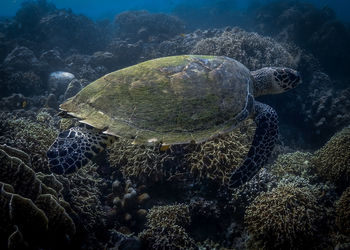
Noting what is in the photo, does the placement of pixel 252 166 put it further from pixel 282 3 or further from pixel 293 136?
pixel 282 3

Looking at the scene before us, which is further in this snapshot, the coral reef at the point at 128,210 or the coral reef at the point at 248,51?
the coral reef at the point at 248,51

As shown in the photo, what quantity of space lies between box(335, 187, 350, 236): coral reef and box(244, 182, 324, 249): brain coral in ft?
0.73

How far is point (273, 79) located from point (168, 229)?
3.44 m

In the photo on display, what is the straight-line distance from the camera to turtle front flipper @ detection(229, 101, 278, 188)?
Answer: 10.3 feet

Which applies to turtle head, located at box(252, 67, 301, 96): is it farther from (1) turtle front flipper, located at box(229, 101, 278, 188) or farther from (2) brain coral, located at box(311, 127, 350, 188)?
(2) brain coral, located at box(311, 127, 350, 188)

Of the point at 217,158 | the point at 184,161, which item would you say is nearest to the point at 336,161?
the point at 217,158

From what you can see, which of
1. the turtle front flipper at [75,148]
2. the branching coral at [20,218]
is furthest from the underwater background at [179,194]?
the turtle front flipper at [75,148]

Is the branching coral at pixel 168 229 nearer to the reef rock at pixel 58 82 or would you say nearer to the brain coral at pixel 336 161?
the brain coral at pixel 336 161

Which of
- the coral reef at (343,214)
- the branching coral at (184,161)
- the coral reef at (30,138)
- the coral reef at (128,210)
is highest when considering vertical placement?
the coral reef at (30,138)

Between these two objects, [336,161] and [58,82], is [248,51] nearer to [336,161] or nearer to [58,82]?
[336,161]

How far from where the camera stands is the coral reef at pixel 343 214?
304cm

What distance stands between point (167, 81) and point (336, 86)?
11.3 meters

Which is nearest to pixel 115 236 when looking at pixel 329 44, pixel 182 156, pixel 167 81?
pixel 182 156

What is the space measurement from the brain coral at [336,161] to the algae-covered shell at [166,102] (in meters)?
2.25
